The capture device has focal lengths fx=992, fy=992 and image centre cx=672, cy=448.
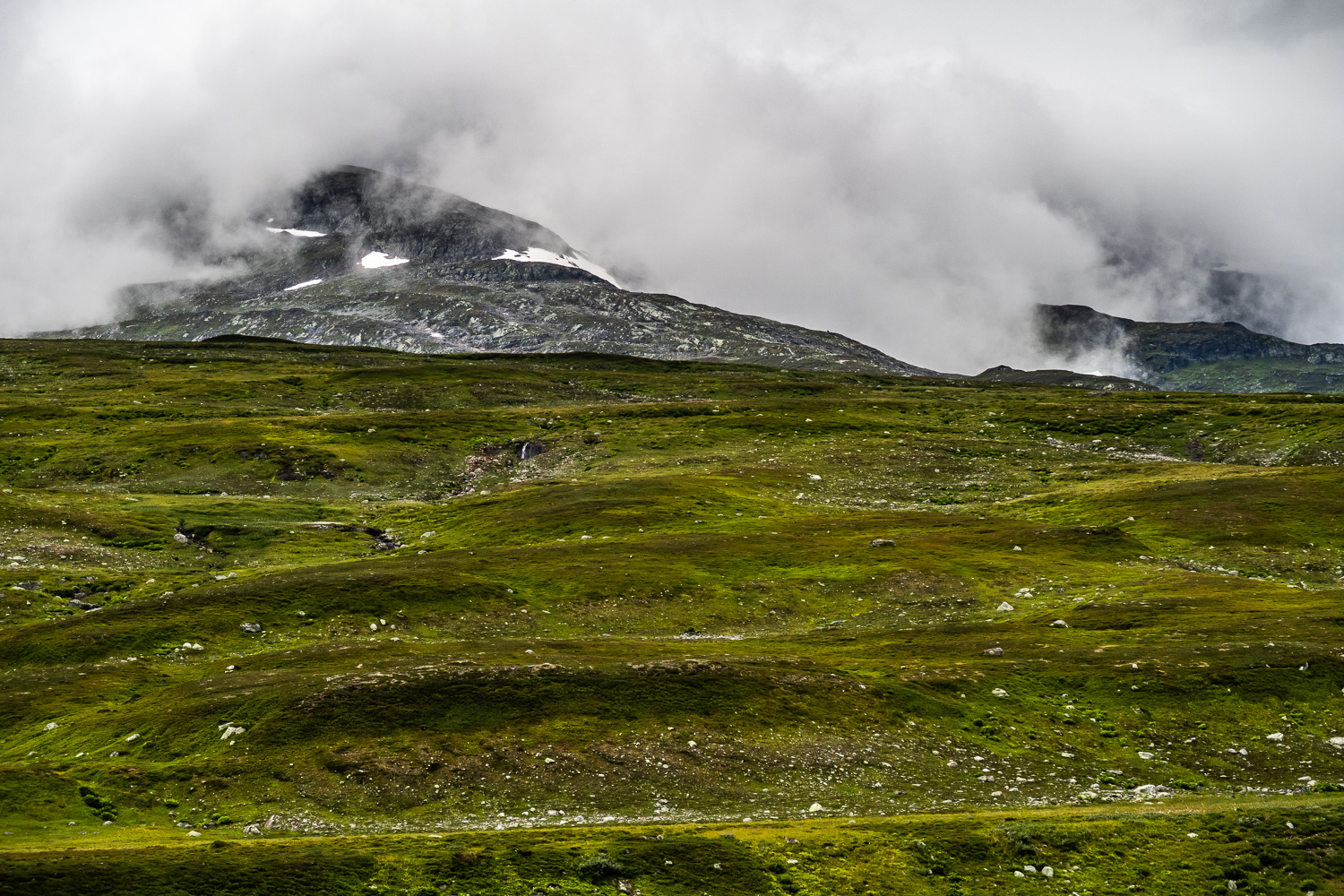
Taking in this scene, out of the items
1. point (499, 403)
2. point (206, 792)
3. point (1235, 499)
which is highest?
point (499, 403)

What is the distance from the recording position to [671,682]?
37.6 meters

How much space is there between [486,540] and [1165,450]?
8909 cm

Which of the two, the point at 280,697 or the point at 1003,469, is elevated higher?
the point at 1003,469

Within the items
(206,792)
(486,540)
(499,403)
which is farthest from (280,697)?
(499,403)

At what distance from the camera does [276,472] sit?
102 metres

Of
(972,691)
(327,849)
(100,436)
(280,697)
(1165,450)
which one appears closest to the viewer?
(327,849)

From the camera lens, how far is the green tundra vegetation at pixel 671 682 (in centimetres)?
2433

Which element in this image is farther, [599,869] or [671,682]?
[671,682]

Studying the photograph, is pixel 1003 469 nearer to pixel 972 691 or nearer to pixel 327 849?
pixel 972 691

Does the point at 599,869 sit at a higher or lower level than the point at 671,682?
lower

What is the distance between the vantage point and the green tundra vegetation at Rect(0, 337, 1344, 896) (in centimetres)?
2433

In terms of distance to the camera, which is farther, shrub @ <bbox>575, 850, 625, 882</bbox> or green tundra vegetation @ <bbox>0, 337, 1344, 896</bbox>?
green tundra vegetation @ <bbox>0, 337, 1344, 896</bbox>

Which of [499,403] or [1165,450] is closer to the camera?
[1165,450]

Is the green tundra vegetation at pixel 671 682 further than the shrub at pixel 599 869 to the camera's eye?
Yes
